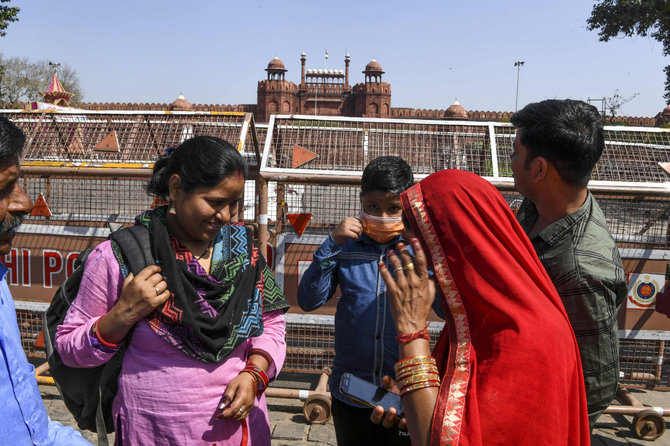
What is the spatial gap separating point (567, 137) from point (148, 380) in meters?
1.71

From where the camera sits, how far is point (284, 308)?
2.10 meters

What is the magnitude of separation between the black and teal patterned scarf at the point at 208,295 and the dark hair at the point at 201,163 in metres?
0.18

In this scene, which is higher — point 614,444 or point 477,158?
point 477,158

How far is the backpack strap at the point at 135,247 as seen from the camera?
171 centimetres

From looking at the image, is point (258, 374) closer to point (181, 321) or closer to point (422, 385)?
point (181, 321)

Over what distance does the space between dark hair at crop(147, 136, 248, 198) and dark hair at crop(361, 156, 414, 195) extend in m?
0.74

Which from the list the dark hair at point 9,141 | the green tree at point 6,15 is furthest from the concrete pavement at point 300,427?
the green tree at point 6,15

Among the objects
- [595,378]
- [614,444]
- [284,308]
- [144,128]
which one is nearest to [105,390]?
[284,308]

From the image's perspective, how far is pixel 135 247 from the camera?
68.7 inches

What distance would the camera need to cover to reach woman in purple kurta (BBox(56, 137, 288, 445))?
1.70m

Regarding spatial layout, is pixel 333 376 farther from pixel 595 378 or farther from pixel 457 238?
pixel 457 238

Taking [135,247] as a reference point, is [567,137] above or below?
above

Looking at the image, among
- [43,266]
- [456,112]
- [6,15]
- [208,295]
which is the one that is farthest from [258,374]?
[456,112]

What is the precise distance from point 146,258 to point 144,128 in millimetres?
3478
